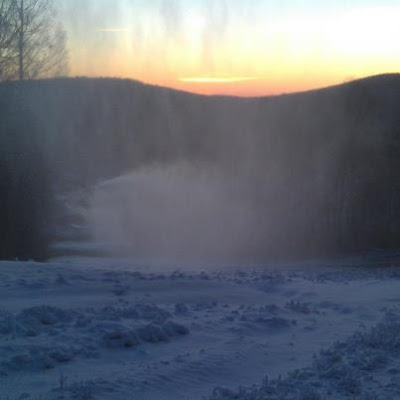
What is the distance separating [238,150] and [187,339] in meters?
→ 43.5

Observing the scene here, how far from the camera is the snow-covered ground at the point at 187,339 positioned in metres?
5.78

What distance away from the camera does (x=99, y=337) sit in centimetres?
712

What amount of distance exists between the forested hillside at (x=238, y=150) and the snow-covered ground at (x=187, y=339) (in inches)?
469

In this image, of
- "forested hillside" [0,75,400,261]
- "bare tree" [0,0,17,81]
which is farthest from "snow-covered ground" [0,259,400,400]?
"bare tree" [0,0,17,81]

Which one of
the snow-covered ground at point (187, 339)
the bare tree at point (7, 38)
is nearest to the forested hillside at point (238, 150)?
the bare tree at point (7, 38)

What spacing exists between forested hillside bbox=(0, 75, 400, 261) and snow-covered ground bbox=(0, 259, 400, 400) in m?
11.9

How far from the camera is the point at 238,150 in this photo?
5047 cm

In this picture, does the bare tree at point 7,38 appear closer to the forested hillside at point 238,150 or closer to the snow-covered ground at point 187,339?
the forested hillside at point 238,150

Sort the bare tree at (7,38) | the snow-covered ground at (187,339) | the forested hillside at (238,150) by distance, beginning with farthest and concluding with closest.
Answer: the bare tree at (7,38)
the forested hillside at (238,150)
the snow-covered ground at (187,339)

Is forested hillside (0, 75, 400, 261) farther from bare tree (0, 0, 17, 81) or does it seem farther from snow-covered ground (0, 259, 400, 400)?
snow-covered ground (0, 259, 400, 400)

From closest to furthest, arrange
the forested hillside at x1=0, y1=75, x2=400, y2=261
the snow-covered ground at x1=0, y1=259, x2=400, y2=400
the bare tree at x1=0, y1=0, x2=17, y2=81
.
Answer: the snow-covered ground at x1=0, y1=259, x2=400, y2=400 < the forested hillside at x1=0, y1=75, x2=400, y2=261 < the bare tree at x1=0, y1=0, x2=17, y2=81

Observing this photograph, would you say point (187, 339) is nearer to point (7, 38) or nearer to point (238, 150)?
point (7, 38)

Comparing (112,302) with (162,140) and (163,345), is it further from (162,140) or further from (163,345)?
(162,140)

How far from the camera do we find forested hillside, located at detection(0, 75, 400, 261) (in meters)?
26.3
